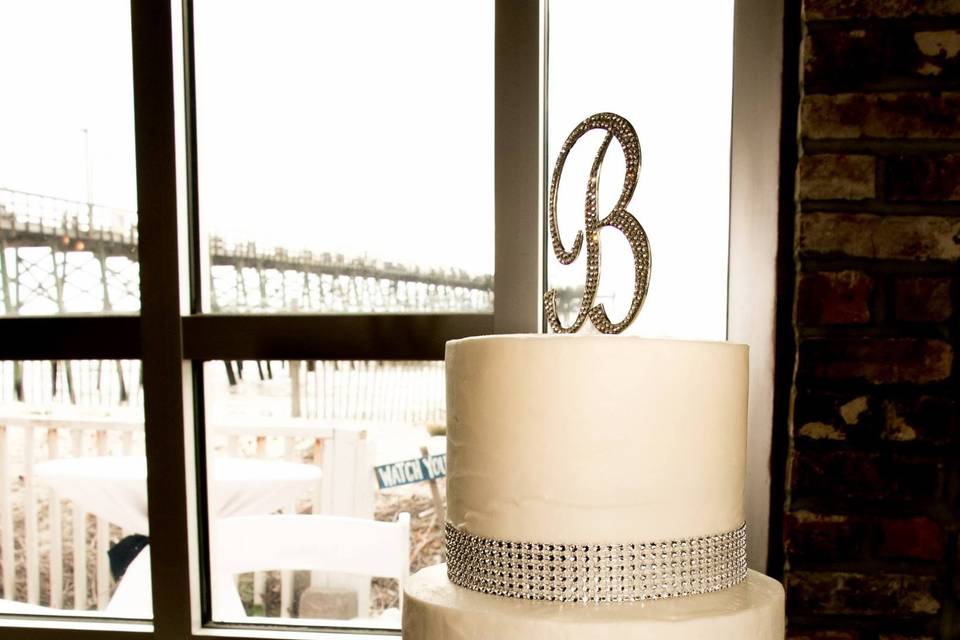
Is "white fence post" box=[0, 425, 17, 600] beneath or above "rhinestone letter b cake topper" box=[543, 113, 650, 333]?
beneath

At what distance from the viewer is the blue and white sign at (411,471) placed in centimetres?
126

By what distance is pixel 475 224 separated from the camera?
4.05 feet

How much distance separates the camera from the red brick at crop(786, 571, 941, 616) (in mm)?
859

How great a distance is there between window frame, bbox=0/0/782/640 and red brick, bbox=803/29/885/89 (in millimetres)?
326

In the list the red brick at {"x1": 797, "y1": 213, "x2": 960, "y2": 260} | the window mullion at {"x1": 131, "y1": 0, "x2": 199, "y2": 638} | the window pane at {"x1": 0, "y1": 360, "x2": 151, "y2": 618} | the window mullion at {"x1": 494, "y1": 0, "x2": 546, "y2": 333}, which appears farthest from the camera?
the window pane at {"x1": 0, "y1": 360, "x2": 151, "y2": 618}

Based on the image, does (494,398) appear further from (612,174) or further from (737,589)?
(612,174)

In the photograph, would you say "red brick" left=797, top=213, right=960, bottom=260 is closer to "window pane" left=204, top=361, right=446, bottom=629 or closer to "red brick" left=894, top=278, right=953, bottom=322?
"red brick" left=894, top=278, right=953, bottom=322

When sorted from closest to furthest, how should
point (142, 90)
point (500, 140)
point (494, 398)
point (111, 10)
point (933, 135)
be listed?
point (494, 398)
point (933, 135)
point (500, 140)
point (142, 90)
point (111, 10)

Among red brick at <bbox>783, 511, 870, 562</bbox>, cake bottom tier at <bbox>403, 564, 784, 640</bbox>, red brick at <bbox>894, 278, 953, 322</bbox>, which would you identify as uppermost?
red brick at <bbox>894, 278, 953, 322</bbox>

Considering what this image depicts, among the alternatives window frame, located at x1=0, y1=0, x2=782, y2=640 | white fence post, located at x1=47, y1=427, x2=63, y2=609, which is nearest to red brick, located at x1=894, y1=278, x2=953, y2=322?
window frame, located at x1=0, y1=0, x2=782, y2=640

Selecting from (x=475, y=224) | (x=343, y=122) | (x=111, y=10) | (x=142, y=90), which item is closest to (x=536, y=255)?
(x=475, y=224)

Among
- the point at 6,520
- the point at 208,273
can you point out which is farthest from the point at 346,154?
the point at 6,520

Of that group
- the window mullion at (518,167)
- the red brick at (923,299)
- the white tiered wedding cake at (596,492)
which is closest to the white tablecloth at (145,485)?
the window mullion at (518,167)

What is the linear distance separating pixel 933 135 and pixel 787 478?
47cm
